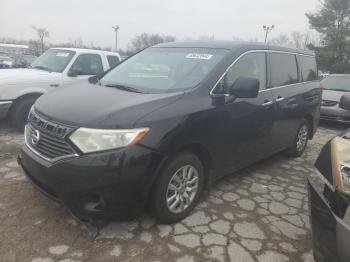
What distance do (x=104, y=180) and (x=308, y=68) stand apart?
438 cm

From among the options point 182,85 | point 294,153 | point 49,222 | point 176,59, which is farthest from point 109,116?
point 294,153

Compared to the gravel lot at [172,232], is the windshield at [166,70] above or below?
above

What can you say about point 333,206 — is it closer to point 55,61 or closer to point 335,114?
point 55,61

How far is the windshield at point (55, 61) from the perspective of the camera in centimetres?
704

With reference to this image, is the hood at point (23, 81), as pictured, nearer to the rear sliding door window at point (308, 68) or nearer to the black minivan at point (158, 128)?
the black minivan at point (158, 128)

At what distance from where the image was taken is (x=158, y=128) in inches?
114

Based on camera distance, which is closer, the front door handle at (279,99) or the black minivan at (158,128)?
the black minivan at (158,128)

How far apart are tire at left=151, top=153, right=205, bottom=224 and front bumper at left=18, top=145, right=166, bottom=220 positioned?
0.13 metres

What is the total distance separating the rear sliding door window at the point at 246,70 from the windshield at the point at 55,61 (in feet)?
13.9

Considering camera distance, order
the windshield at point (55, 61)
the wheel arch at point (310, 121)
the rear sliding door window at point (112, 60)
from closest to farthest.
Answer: the wheel arch at point (310, 121) → the windshield at point (55, 61) → the rear sliding door window at point (112, 60)

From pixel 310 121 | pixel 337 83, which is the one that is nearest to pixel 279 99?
pixel 310 121

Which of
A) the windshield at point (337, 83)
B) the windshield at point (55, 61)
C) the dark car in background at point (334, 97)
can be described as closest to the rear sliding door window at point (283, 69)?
the dark car in background at point (334, 97)

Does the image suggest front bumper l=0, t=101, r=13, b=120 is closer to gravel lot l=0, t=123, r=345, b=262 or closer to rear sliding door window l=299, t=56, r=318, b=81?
gravel lot l=0, t=123, r=345, b=262

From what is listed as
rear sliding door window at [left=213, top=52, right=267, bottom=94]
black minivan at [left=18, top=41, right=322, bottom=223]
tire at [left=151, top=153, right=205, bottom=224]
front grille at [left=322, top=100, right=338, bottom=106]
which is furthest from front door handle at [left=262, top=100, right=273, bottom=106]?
front grille at [left=322, top=100, right=338, bottom=106]
